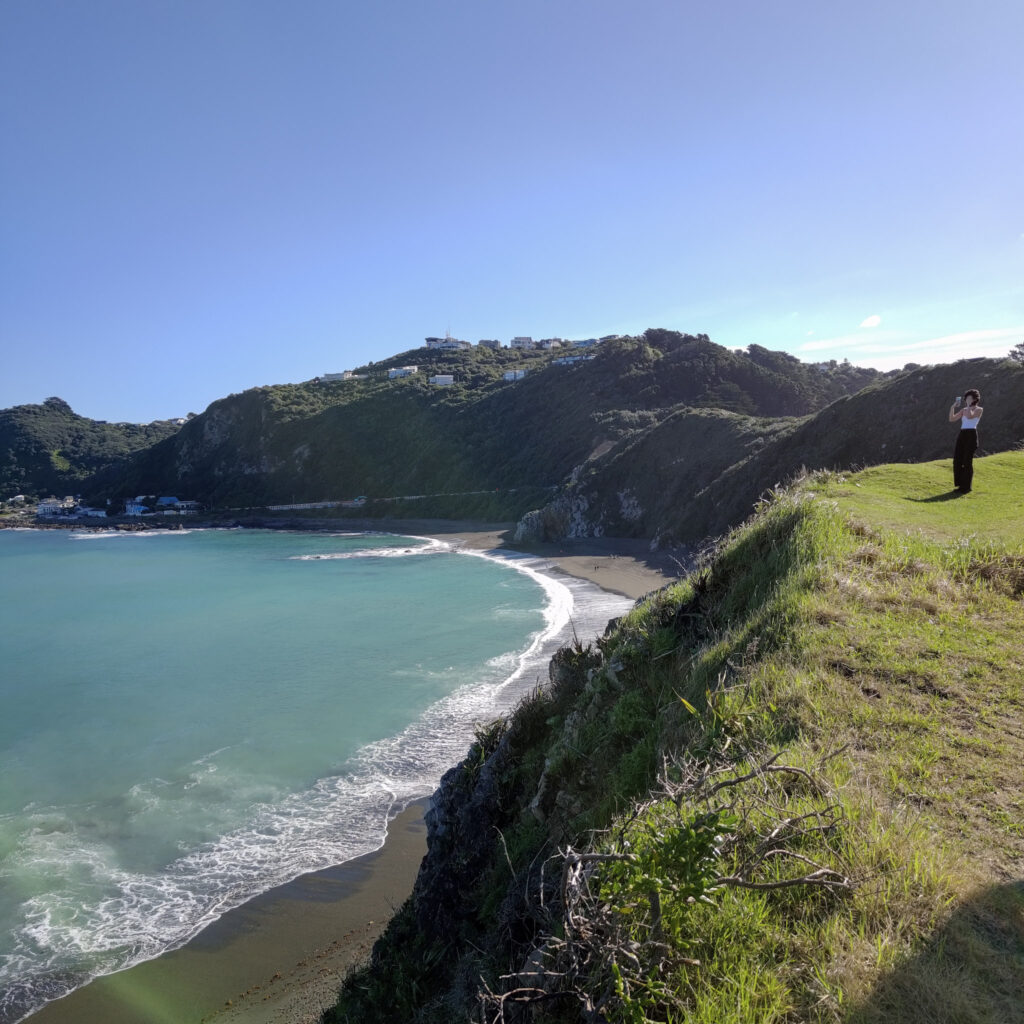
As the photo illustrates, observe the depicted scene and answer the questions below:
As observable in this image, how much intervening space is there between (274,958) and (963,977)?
9.70m

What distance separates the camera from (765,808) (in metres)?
2.81

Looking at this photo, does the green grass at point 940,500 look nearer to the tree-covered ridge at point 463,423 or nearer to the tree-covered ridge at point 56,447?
the tree-covered ridge at point 463,423

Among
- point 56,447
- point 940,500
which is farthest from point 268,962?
point 56,447

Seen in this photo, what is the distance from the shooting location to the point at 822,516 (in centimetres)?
636

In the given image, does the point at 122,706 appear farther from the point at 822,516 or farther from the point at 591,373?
the point at 591,373

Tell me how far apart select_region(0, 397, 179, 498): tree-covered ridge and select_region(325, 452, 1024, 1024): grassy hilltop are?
13071cm

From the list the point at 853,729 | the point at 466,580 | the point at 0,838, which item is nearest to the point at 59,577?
the point at 466,580

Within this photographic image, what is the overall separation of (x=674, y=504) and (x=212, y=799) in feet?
131

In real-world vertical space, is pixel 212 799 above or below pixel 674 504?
below

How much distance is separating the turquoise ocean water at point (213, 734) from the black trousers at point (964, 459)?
571cm

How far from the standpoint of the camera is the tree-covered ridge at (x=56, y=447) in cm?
11800

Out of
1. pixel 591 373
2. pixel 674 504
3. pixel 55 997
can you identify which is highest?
pixel 591 373

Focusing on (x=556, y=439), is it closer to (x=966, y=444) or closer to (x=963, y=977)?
(x=966, y=444)

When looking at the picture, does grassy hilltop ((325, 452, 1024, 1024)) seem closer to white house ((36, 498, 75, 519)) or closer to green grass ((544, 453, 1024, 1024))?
green grass ((544, 453, 1024, 1024))
